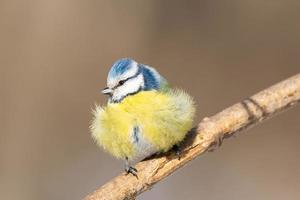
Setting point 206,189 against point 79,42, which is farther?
point 79,42

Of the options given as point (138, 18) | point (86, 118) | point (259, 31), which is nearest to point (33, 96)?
point (86, 118)

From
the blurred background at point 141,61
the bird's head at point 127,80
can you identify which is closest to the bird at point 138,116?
the bird's head at point 127,80

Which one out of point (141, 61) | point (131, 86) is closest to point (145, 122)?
point (131, 86)

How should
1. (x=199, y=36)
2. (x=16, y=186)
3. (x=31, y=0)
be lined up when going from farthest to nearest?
(x=199, y=36) < (x=31, y=0) < (x=16, y=186)

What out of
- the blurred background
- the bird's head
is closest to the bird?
the bird's head

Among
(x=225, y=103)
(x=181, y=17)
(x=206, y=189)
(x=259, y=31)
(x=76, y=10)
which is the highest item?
(x=76, y=10)

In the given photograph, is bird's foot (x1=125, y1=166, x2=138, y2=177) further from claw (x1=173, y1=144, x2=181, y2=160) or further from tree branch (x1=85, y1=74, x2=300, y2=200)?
claw (x1=173, y1=144, x2=181, y2=160)

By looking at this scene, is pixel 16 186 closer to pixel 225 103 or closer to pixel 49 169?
pixel 49 169
